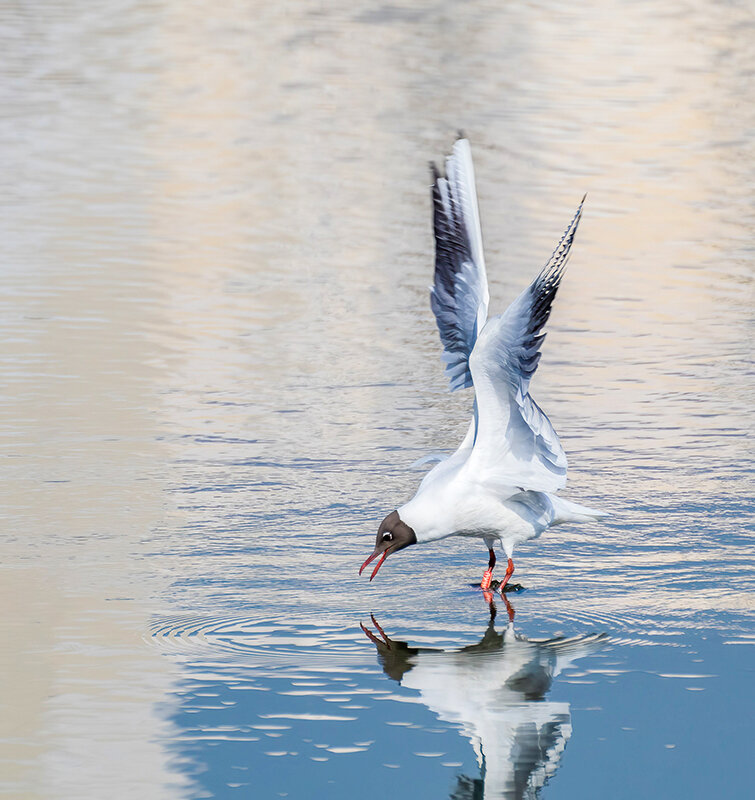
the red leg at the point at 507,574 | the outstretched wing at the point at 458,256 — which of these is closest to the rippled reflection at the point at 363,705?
the red leg at the point at 507,574

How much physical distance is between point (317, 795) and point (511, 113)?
19095mm

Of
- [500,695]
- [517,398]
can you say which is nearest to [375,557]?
[517,398]

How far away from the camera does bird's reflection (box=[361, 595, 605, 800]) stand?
5.79 metres

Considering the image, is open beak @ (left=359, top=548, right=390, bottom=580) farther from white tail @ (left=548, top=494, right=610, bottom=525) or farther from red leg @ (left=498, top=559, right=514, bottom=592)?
white tail @ (left=548, top=494, right=610, bottom=525)

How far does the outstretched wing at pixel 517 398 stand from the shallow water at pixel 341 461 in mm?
559

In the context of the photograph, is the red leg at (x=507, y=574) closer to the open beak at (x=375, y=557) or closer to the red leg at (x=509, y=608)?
the red leg at (x=509, y=608)

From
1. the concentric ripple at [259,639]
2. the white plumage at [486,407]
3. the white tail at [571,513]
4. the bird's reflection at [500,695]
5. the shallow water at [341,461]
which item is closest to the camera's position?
the bird's reflection at [500,695]

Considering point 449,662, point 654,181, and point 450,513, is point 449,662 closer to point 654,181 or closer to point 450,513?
point 450,513

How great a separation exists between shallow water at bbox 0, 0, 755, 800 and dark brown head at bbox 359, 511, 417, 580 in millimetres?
227

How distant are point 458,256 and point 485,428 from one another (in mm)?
1022

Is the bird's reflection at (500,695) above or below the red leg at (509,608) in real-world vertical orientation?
above

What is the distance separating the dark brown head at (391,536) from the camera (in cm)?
757

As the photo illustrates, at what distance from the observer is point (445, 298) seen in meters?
8.31

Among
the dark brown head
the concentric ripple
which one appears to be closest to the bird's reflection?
the concentric ripple
